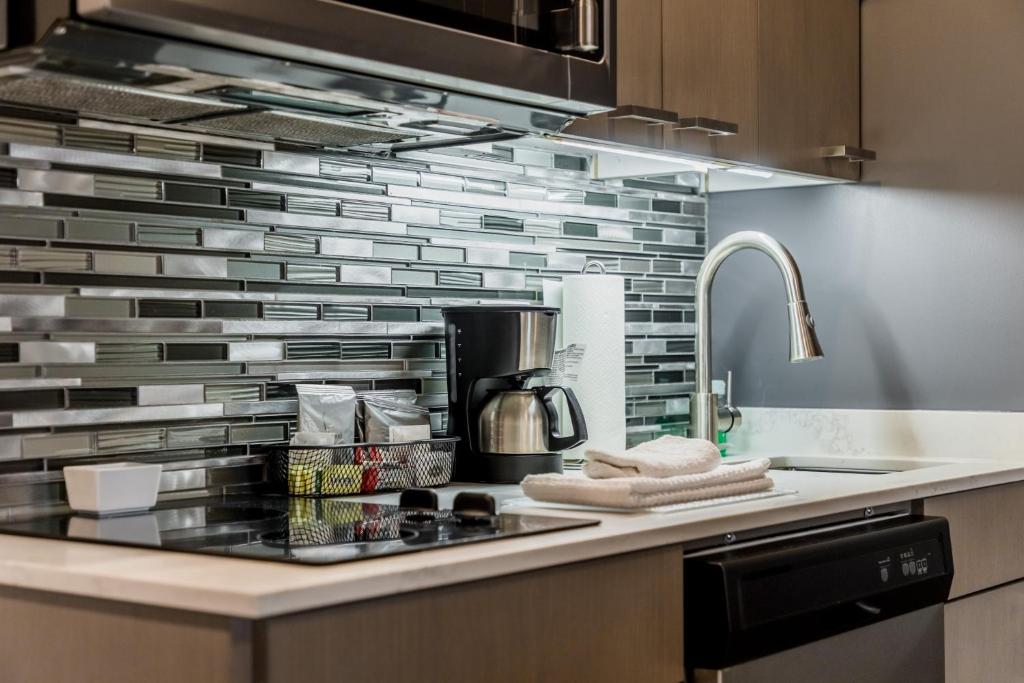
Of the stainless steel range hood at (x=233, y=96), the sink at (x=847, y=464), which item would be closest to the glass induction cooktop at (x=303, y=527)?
the stainless steel range hood at (x=233, y=96)

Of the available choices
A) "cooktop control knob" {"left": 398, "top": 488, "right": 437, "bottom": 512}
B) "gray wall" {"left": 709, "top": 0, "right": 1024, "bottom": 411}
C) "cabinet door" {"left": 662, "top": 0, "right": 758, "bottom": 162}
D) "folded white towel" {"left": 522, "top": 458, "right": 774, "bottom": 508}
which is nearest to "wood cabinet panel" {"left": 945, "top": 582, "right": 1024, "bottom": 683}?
"gray wall" {"left": 709, "top": 0, "right": 1024, "bottom": 411}

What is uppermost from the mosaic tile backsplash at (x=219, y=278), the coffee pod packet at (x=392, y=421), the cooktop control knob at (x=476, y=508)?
the mosaic tile backsplash at (x=219, y=278)

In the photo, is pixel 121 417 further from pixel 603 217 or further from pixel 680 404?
pixel 680 404

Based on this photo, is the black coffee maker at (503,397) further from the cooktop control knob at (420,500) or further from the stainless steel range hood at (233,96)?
the cooktop control knob at (420,500)

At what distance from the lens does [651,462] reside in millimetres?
1887

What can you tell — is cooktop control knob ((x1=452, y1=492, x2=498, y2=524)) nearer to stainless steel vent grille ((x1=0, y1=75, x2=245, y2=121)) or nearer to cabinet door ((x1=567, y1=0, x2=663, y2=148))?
stainless steel vent grille ((x1=0, y1=75, x2=245, y2=121))

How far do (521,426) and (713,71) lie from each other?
81cm

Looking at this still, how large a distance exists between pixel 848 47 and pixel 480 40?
1.49 metres

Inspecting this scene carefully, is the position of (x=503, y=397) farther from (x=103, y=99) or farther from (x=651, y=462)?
(x=103, y=99)

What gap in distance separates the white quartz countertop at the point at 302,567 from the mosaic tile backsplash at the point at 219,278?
35cm

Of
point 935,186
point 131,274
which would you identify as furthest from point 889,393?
point 131,274

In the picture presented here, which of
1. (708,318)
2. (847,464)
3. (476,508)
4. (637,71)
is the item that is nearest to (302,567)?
(476,508)

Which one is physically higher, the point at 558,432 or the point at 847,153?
the point at 847,153

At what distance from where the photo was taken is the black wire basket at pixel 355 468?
2.00m
